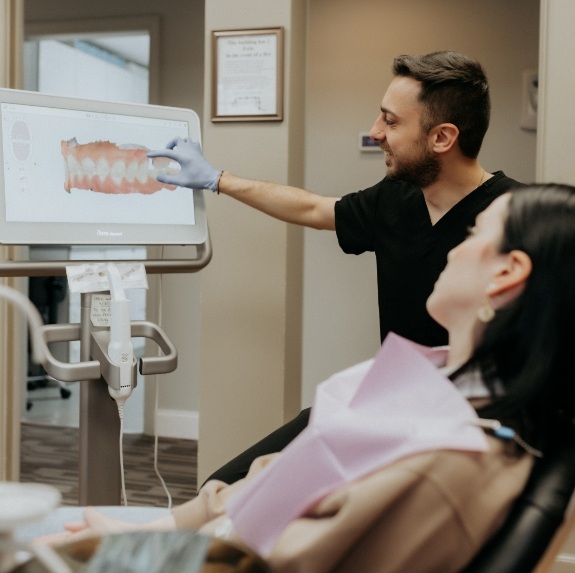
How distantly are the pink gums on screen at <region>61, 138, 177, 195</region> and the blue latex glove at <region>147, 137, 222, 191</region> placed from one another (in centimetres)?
3

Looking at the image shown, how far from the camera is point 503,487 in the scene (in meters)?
0.84

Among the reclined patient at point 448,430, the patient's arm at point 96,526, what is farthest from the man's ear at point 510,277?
the patient's arm at point 96,526

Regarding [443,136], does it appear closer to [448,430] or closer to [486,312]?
[486,312]

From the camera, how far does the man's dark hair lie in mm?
2002

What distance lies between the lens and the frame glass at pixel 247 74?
2.38 metres

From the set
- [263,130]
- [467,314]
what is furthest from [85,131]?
[467,314]

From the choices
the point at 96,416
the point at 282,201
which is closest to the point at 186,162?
the point at 282,201

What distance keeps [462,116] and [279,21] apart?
745 millimetres

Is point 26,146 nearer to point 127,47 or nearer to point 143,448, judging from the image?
point 143,448

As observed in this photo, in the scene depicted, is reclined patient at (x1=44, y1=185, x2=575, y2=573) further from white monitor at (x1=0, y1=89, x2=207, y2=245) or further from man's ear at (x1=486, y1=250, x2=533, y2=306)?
white monitor at (x1=0, y1=89, x2=207, y2=245)

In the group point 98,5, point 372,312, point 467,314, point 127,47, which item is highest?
point 127,47

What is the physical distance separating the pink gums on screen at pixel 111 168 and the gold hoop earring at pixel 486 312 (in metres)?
1.16

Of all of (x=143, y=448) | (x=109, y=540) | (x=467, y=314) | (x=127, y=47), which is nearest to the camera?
(x=109, y=540)

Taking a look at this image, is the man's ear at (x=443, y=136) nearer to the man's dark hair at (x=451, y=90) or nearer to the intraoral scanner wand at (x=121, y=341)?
the man's dark hair at (x=451, y=90)
